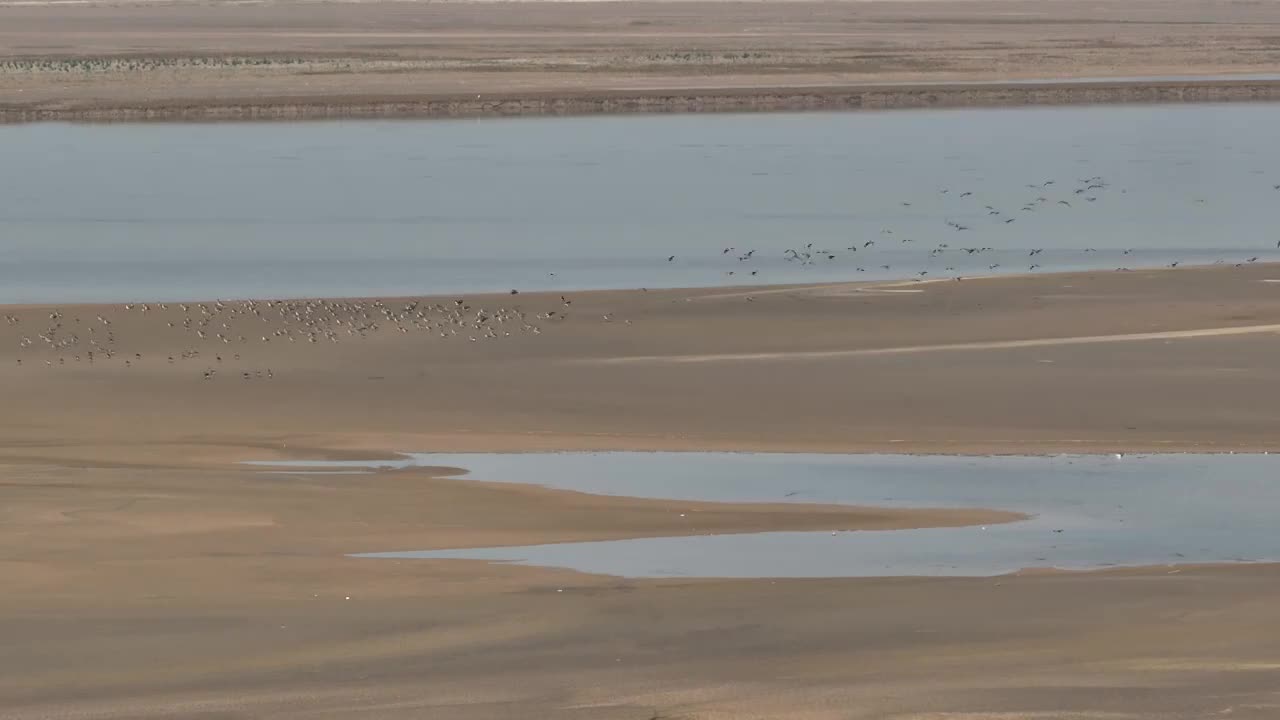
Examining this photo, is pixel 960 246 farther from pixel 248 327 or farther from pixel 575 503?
pixel 575 503

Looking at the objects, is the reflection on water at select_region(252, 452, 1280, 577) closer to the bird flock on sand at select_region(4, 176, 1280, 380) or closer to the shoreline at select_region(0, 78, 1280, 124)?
the bird flock on sand at select_region(4, 176, 1280, 380)

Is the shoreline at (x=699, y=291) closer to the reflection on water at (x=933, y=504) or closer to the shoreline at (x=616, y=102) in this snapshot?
the reflection on water at (x=933, y=504)

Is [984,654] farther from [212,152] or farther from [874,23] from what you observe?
[874,23]

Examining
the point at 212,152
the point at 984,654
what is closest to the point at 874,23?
the point at 212,152

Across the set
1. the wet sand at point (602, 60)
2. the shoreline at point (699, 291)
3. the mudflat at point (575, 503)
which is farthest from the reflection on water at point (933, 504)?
the wet sand at point (602, 60)

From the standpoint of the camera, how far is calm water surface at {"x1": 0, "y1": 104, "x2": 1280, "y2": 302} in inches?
936

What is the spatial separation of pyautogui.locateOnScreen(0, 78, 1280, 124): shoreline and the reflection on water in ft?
109

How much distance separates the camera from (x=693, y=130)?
140ft

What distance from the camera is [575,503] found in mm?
12508

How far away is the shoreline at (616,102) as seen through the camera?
46.9m

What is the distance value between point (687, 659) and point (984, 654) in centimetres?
143

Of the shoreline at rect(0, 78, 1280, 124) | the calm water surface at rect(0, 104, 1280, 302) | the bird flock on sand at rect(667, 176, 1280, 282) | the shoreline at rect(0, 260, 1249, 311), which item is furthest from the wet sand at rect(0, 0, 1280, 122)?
the shoreline at rect(0, 260, 1249, 311)

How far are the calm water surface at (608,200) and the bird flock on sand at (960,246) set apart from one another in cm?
8

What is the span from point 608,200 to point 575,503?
724 inches
